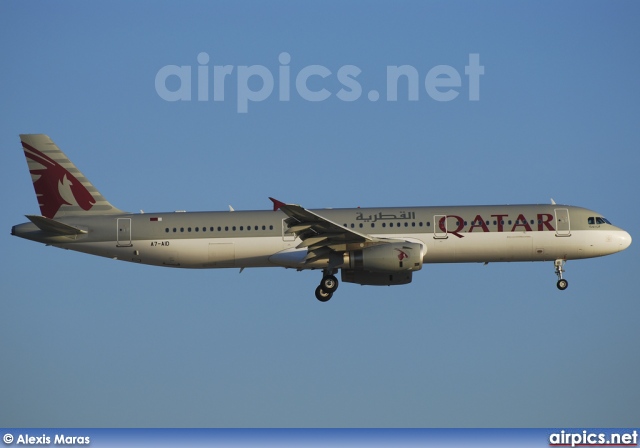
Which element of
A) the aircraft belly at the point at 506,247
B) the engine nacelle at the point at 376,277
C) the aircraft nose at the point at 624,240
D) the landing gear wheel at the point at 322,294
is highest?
the aircraft nose at the point at 624,240

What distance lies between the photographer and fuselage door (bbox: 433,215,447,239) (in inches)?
2864

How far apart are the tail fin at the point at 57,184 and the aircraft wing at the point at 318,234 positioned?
36.2ft

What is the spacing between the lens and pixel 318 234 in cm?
7175

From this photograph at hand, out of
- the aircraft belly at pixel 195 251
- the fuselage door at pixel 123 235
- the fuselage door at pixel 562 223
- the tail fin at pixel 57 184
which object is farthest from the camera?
the tail fin at pixel 57 184

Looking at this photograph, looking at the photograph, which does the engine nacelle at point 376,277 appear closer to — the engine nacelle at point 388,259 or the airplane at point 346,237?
the airplane at point 346,237

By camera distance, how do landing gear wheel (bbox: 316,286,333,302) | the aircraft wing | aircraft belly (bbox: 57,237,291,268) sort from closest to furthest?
the aircraft wing
aircraft belly (bbox: 57,237,291,268)
landing gear wheel (bbox: 316,286,333,302)

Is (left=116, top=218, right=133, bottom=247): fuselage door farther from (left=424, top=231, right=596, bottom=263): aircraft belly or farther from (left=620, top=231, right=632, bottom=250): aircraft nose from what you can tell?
(left=620, top=231, right=632, bottom=250): aircraft nose

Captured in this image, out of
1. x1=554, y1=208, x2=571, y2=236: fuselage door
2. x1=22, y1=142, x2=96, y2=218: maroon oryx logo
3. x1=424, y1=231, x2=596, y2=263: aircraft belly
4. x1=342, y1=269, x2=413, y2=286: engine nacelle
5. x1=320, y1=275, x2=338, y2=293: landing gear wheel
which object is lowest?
x1=320, y1=275, x2=338, y2=293: landing gear wheel

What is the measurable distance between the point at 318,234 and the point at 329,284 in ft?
11.1

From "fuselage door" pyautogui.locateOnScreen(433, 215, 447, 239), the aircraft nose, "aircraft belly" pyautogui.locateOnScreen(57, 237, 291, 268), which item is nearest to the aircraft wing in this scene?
"aircraft belly" pyautogui.locateOnScreen(57, 237, 291, 268)

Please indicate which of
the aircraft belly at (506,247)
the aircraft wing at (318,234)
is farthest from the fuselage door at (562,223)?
the aircraft wing at (318,234)

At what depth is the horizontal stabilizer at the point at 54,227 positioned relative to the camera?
239ft

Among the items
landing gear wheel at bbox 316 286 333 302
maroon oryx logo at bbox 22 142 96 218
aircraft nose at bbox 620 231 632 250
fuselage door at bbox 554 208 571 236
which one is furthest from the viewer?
maroon oryx logo at bbox 22 142 96 218

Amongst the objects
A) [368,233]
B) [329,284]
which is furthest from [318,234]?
[329,284]
